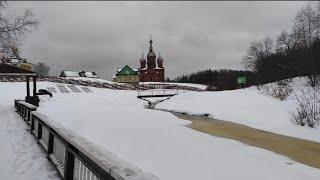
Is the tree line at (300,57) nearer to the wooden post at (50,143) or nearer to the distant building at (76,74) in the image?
the wooden post at (50,143)

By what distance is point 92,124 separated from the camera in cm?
1948

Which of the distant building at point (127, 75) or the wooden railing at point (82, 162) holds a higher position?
the distant building at point (127, 75)

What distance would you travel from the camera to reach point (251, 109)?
30078 mm

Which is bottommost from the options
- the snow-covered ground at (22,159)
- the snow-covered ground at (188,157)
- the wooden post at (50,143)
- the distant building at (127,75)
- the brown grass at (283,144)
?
the brown grass at (283,144)

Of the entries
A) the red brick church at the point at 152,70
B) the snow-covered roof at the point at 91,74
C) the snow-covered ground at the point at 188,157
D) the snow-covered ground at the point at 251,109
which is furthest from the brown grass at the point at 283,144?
the snow-covered roof at the point at 91,74

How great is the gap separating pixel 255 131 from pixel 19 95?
34725mm

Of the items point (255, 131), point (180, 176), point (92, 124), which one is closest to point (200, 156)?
point (180, 176)

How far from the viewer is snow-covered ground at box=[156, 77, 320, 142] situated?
21.4 metres

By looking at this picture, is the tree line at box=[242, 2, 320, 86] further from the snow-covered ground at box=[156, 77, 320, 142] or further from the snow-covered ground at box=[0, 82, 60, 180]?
the snow-covered ground at box=[0, 82, 60, 180]

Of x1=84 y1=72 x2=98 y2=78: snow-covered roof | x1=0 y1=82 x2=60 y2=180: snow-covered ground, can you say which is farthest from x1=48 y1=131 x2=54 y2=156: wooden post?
x1=84 y1=72 x2=98 y2=78: snow-covered roof

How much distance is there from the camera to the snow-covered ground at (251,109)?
21.4m

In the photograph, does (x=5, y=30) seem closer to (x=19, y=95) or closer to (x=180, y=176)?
(x=19, y=95)

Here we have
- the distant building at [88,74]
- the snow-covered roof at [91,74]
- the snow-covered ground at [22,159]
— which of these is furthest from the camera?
the snow-covered roof at [91,74]

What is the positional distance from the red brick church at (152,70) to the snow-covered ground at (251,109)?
250 feet
